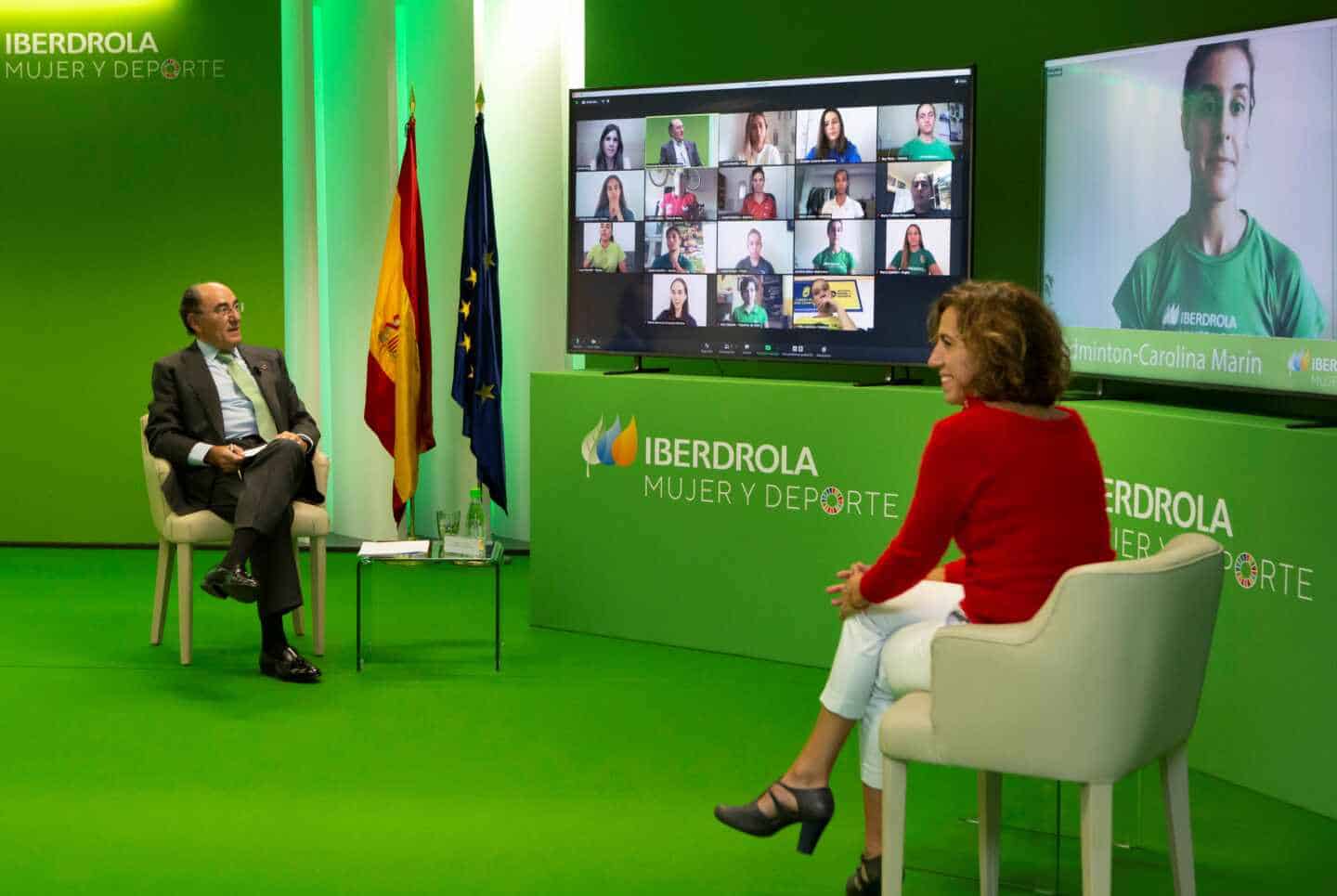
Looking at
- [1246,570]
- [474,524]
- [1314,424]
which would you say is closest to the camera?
[1314,424]

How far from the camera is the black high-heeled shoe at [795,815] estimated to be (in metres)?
3.64

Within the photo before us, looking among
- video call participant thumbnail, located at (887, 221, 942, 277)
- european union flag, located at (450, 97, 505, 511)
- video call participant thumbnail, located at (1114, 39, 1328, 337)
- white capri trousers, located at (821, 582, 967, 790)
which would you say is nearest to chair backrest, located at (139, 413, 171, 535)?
european union flag, located at (450, 97, 505, 511)

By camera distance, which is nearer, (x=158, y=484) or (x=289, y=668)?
(x=289, y=668)

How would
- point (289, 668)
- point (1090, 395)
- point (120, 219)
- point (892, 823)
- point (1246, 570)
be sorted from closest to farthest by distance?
point (892, 823)
point (1246, 570)
point (1090, 395)
point (289, 668)
point (120, 219)

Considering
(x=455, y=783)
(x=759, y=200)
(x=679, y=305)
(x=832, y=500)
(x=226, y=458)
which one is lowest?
(x=455, y=783)

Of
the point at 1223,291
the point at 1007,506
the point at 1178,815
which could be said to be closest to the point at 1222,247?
the point at 1223,291

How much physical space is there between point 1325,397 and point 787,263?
2143mm

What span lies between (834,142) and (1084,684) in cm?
329

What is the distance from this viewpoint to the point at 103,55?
8398mm

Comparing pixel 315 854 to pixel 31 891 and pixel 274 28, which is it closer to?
pixel 31 891

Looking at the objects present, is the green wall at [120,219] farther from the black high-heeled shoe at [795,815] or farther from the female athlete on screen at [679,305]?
the black high-heeled shoe at [795,815]

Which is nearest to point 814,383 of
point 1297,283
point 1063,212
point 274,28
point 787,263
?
point 787,263

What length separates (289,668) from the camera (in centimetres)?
582

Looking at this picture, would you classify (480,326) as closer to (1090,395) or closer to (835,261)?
(835,261)
